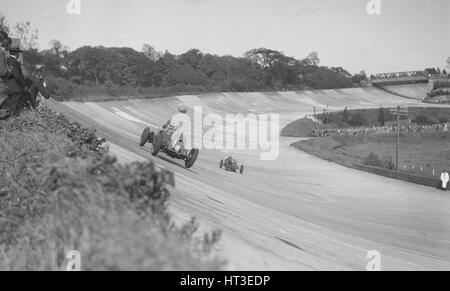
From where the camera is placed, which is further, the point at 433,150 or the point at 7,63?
the point at 433,150

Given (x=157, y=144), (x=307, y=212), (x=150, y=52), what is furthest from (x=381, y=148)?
(x=150, y=52)

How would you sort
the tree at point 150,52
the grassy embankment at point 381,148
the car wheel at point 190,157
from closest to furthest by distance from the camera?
the car wheel at point 190,157 → the grassy embankment at point 381,148 → the tree at point 150,52

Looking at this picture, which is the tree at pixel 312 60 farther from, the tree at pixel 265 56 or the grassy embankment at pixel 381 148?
the grassy embankment at pixel 381 148

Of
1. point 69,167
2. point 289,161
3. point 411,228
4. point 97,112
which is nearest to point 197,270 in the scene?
point 69,167

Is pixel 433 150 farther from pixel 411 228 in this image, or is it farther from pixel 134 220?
pixel 134 220

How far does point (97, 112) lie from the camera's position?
36.8 meters

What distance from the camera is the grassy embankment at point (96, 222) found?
4016 mm

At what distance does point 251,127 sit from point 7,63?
4112 centimetres

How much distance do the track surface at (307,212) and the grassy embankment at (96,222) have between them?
153 centimetres

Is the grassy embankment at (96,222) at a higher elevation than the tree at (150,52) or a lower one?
lower

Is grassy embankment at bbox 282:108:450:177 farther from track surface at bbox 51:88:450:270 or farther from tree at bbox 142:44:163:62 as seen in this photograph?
tree at bbox 142:44:163:62

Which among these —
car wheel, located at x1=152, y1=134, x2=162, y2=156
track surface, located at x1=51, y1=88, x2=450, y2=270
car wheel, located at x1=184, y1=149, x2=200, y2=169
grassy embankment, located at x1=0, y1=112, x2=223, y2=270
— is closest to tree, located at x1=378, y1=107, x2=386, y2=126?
track surface, located at x1=51, y1=88, x2=450, y2=270

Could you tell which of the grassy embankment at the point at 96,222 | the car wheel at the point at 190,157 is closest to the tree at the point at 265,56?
the car wheel at the point at 190,157
